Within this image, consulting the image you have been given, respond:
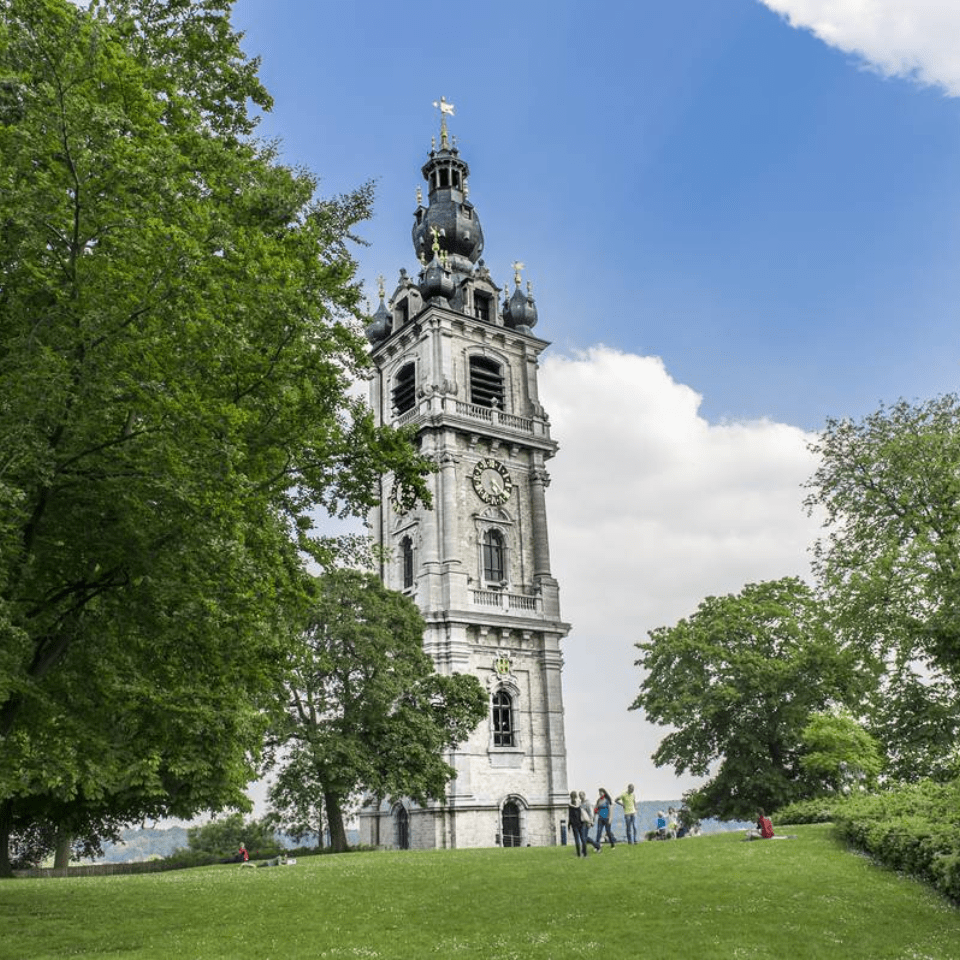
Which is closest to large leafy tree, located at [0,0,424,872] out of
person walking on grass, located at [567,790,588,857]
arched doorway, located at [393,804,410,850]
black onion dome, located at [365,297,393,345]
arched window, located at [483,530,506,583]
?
person walking on grass, located at [567,790,588,857]

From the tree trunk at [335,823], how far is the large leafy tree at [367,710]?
1.5 inches

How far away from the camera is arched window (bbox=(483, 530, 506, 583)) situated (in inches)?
2010

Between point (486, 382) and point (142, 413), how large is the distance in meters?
43.0

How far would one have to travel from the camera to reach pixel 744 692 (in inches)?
1676

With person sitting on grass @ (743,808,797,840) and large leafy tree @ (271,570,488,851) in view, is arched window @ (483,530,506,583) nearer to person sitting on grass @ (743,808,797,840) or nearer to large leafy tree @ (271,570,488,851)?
large leafy tree @ (271,570,488,851)

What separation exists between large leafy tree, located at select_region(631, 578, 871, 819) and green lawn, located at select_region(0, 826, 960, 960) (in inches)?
832

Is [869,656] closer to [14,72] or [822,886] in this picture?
[822,886]

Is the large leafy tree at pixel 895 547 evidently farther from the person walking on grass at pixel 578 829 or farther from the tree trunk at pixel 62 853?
the tree trunk at pixel 62 853

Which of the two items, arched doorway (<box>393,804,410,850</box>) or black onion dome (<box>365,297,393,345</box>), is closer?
arched doorway (<box>393,804,410,850</box>)

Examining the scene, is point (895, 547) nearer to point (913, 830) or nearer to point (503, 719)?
point (913, 830)

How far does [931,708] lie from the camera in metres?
34.0

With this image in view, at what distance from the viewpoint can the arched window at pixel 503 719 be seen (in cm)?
4819

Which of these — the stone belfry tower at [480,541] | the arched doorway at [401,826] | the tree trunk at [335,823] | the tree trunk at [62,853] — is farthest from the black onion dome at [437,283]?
the tree trunk at [62,853]

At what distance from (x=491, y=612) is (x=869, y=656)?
21.4 metres
